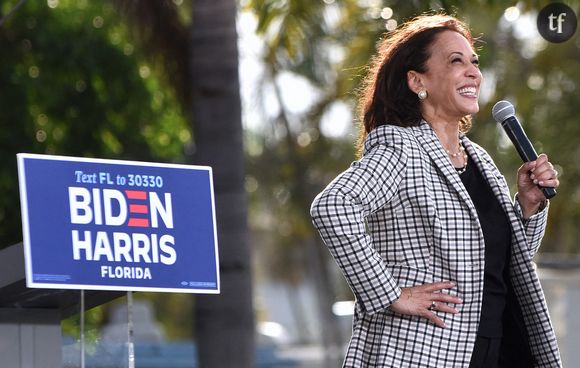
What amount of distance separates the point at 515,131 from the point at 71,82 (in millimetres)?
12027

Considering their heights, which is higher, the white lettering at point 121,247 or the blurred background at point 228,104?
the blurred background at point 228,104

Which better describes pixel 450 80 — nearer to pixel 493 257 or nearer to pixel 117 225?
pixel 493 257

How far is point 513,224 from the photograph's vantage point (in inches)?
199

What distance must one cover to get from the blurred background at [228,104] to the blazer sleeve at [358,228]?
1.10 meters

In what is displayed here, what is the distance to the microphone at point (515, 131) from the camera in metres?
5.19

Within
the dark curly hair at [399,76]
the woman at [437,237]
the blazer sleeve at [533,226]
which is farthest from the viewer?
the dark curly hair at [399,76]

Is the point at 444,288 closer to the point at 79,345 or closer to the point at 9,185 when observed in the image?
the point at 79,345

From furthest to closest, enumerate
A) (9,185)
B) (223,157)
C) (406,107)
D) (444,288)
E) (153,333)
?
1. (153,333)
2. (9,185)
3. (223,157)
4. (406,107)
5. (444,288)

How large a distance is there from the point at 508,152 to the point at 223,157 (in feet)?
39.3

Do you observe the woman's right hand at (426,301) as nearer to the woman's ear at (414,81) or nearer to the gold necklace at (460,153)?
the gold necklace at (460,153)

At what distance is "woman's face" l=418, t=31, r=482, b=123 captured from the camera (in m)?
5.20

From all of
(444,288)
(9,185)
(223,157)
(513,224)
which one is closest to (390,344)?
(444,288)

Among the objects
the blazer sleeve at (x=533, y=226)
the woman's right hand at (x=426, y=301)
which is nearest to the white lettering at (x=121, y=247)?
the woman's right hand at (x=426, y=301)

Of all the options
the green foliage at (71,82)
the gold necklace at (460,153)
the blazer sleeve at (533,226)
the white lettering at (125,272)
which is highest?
the green foliage at (71,82)
